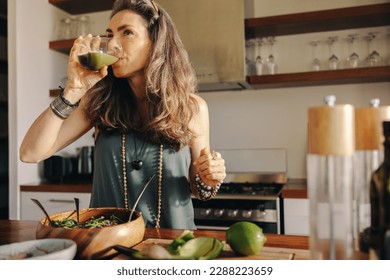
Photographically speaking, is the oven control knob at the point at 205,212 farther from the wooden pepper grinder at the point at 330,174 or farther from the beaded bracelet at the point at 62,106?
the wooden pepper grinder at the point at 330,174

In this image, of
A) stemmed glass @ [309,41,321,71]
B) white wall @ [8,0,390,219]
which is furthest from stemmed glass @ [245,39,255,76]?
stemmed glass @ [309,41,321,71]

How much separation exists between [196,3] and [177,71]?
108 centimetres

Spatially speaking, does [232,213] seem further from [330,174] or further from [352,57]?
[330,174]

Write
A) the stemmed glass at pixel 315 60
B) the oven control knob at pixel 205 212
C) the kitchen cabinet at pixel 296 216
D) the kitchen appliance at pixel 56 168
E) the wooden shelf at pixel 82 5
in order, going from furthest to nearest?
1. the wooden shelf at pixel 82 5
2. the kitchen appliance at pixel 56 168
3. the stemmed glass at pixel 315 60
4. the oven control knob at pixel 205 212
5. the kitchen cabinet at pixel 296 216

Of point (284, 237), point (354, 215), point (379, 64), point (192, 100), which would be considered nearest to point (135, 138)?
point (192, 100)

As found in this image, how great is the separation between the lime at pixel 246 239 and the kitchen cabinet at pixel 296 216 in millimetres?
1185

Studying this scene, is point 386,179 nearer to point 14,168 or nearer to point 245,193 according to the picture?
point 245,193

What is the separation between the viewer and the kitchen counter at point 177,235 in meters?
0.68

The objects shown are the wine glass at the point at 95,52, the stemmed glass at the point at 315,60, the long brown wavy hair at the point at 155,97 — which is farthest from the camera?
the stemmed glass at the point at 315,60

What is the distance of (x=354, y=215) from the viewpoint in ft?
1.77

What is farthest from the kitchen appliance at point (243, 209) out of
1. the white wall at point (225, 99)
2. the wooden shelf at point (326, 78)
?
the wooden shelf at point (326, 78)

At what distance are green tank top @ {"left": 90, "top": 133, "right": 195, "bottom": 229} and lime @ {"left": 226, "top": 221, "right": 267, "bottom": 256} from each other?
446mm

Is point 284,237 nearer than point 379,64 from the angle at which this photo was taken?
Yes

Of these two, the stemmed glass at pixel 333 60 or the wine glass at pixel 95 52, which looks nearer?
the wine glass at pixel 95 52
